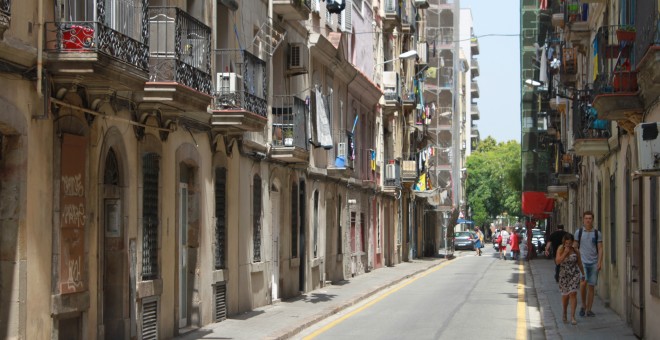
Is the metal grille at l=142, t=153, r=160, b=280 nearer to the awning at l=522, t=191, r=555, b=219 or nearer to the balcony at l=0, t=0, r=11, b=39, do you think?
the balcony at l=0, t=0, r=11, b=39

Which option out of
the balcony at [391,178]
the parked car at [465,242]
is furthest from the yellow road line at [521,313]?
the parked car at [465,242]

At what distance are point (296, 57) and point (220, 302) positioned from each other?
325 inches

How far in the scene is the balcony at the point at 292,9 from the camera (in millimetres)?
25000

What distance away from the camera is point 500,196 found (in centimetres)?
12325

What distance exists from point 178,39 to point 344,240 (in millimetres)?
19661

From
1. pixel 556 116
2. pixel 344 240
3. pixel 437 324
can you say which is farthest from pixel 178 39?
pixel 556 116

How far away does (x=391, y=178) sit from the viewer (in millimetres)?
45062

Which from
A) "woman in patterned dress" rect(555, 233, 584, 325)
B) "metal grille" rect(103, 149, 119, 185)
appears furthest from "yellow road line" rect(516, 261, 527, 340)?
"metal grille" rect(103, 149, 119, 185)

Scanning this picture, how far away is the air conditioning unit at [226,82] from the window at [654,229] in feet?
24.2

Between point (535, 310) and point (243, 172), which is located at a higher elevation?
point (243, 172)

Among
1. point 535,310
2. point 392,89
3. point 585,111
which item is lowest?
point 535,310

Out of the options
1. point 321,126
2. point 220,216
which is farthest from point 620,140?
point 321,126

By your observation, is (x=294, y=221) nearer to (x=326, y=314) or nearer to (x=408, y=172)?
(x=326, y=314)

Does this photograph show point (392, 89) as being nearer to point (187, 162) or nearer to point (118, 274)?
point (187, 162)
